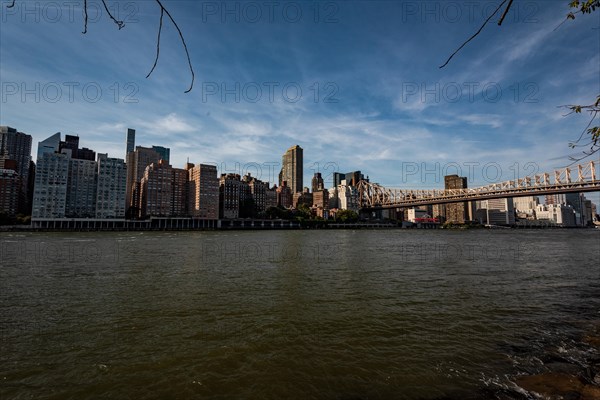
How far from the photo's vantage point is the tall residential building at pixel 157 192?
132375 mm

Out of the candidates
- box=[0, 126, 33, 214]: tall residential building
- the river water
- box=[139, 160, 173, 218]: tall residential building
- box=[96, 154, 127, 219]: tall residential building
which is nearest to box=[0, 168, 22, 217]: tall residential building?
box=[96, 154, 127, 219]: tall residential building

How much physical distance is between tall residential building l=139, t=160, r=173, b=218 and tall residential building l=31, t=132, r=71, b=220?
27332 millimetres

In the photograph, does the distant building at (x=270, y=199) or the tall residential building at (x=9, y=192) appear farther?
the distant building at (x=270, y=199)

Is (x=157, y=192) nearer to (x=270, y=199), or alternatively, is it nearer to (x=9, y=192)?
(x=9, y=192)

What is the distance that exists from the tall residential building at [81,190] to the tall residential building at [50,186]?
6.47 m

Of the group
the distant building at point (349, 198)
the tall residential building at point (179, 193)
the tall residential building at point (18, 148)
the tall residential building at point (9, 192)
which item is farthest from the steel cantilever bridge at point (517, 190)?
the tall residential building at point (18, 148)

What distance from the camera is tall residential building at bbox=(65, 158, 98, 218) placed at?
12288cm

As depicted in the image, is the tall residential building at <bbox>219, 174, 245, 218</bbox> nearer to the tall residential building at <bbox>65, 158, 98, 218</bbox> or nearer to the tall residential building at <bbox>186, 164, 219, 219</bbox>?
the tall residential building at <bbox>186, 164, 219, 219</bbox>

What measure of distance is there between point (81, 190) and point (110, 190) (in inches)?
439

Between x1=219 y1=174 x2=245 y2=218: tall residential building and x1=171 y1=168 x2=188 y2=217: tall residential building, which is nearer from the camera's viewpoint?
x1=171 y1=168 x2=188 y2=217: tall residential building

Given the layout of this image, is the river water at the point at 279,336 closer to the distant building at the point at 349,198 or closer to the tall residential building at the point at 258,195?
the tall residential building at the point at 258,195

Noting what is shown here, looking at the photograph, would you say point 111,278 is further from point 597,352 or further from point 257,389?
point 597,352

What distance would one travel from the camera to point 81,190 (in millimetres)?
125000

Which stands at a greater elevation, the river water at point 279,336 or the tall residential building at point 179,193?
the tall residential building at point 179,193
